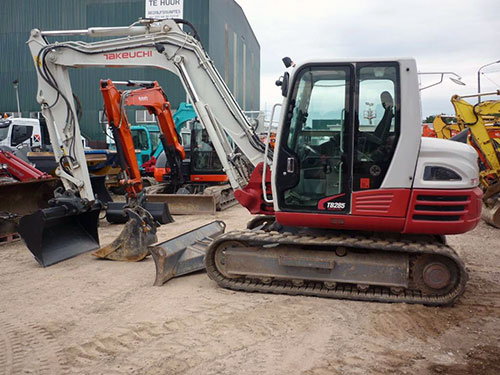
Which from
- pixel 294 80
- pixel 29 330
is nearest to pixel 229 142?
pixel 294 80

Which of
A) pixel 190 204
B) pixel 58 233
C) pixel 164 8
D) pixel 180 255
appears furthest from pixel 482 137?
pixel 164 8

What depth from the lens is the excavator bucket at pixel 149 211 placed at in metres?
9.16

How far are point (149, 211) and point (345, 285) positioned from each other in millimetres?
5020

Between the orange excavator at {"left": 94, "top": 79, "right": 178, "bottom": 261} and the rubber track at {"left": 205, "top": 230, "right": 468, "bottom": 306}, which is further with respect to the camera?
the orange excavator at {"left": 94, "top": 79, "right": 178, "bottom": 261}

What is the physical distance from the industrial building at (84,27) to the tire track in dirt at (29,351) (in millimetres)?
22562

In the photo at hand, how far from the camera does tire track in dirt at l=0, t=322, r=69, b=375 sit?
3.53m

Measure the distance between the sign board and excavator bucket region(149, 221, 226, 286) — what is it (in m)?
22.0

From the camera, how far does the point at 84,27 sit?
2711 cm

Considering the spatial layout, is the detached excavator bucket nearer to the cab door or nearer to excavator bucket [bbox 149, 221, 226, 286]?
excavator bucket [bbox 149, 221, 226, 286]

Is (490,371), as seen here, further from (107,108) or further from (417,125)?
(107,108)

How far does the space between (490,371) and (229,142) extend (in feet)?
13.0

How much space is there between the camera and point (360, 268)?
16.0 feet

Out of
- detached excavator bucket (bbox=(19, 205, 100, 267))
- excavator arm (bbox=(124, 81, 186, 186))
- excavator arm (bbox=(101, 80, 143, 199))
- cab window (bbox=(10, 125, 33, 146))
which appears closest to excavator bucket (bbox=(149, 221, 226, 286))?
detached excavator bucket (bbox=(19, 205, 100, 267))

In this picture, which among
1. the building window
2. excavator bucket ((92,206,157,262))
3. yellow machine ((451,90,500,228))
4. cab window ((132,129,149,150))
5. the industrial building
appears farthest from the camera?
the building window
